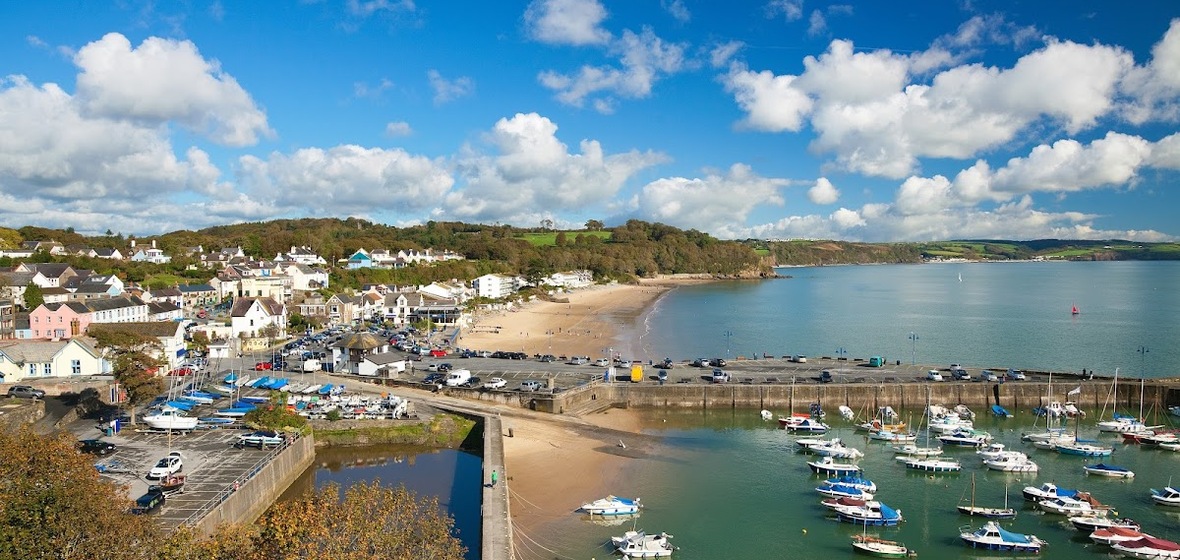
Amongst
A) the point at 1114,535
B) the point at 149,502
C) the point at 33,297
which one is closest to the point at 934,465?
the point at 1114,535

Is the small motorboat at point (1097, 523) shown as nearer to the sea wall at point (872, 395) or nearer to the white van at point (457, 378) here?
the sea wall at point (872, 395)

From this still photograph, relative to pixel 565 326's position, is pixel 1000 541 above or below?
below

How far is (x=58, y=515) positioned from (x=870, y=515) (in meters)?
23.1

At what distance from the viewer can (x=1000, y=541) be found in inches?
896

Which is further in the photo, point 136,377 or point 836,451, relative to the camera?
point 836,451

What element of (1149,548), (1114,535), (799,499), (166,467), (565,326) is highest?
(166,467)

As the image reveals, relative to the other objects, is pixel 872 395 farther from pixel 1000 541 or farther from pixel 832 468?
pixel 1000 541

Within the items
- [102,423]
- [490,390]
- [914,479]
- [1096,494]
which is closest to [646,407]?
[490,390]

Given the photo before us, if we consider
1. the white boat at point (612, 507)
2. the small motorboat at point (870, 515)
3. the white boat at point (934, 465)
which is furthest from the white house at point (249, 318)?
the white boat at point (934, 465)

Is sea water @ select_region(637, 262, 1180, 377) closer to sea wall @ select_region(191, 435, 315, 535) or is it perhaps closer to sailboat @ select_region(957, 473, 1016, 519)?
sailboat @ select_region(957, 473, 1016, 519)

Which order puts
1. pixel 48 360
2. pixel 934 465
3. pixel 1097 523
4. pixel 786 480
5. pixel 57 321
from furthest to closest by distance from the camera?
pixel 57 321, pixel 48 360, pixel 934 465, pixel 786 480, pixel 1097 523

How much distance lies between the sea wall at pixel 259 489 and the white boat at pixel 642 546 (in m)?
11.4

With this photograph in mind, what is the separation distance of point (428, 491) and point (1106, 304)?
108 metres

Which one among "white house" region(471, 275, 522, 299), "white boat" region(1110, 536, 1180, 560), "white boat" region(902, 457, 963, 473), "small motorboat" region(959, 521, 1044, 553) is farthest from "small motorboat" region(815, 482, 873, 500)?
"white house" region(471, 275, 522, 299)
